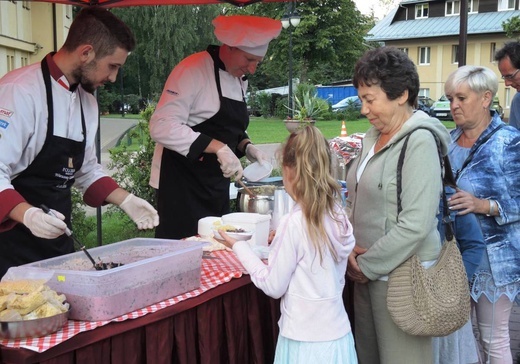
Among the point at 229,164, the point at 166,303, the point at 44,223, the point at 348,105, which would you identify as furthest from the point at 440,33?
the point at 44,223

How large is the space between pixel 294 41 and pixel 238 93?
3218 cm

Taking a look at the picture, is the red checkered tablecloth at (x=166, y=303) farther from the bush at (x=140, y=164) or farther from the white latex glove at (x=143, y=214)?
the bush at (x=140, y=164)

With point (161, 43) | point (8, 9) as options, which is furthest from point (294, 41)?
point (8, 9)

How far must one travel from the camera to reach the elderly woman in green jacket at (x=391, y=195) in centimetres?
209

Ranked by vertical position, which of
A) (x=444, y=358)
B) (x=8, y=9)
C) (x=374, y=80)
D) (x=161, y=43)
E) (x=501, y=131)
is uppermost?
(x=161, y=43)

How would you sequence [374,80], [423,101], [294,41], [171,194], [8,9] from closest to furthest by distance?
1. [374,80]
2. [171,194]
3. [8,9]
4. [423,101]
5. [294,41]

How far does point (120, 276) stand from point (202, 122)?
5.18 ft

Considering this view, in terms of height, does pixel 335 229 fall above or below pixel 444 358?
above

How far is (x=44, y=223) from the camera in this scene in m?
1.79

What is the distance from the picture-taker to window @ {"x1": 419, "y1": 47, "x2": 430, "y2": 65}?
36625 millimetres

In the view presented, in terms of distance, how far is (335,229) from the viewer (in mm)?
1975

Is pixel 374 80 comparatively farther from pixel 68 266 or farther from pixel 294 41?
pixel 294 41

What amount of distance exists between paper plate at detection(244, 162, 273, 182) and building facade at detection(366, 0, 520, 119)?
31213 millimetres

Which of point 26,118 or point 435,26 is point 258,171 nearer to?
point 26,118
